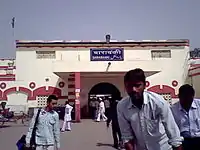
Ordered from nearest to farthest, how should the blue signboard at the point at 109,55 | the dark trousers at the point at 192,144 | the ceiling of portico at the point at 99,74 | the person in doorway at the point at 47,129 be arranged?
the dark trousers at the point at 192,144 → the person in doorway at the point at 47,129 → the ceiling of portico at the point at 99,74 → the blue signboard at the point at 109,55

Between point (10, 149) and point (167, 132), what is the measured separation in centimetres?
873

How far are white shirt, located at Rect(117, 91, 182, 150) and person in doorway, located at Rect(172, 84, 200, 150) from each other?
56.1 inches

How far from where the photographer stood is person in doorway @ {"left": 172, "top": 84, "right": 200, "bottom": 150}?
4.59 meters

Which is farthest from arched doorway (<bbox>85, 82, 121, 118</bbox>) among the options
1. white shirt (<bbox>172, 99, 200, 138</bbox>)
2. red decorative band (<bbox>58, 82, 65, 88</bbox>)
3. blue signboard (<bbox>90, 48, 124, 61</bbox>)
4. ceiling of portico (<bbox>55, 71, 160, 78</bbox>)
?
white shirt (<bbox>172, 99, 200, 138</bbox>)

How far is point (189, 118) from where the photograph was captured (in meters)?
4.63

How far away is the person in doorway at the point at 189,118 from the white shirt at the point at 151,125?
4.67ft

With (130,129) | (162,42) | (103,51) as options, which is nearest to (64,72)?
(103,51)

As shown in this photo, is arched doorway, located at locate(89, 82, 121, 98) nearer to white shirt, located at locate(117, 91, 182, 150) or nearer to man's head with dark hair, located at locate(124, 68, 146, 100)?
white shirt, located at locate(117, 91, 182, 150)

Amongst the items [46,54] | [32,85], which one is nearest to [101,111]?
[32,85]

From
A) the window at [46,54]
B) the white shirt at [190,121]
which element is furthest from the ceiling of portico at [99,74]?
the white shirt at [190,121]

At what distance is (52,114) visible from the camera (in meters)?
6.41

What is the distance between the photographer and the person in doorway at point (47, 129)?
619 cm

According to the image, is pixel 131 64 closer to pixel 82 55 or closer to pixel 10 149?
pixel 82 55

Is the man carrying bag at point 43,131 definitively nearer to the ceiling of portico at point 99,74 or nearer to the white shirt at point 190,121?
the white shirt at point 190,121
